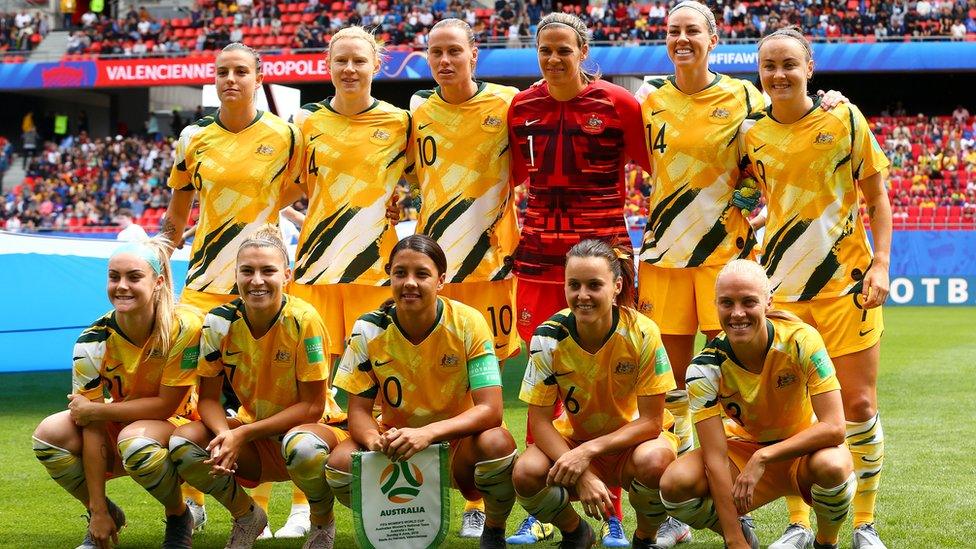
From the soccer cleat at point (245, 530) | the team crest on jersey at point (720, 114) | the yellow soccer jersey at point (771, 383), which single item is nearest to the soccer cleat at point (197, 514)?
the soccer cleat at point (245, 530)

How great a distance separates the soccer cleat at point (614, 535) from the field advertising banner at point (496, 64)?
59.7ft

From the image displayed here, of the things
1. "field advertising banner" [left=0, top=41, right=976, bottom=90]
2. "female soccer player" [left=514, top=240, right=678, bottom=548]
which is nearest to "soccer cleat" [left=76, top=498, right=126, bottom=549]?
Answer: "female soccer player" [left=514, top=240, right=678, bottom=548]

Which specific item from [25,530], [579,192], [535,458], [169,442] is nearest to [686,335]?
[579,192]

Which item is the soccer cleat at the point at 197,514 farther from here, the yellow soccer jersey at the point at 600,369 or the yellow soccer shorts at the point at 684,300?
the yellow soccer shorts at the point at 684,300

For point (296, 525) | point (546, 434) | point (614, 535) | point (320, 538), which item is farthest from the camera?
point (296, 525)

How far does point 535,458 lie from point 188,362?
1.29 meters

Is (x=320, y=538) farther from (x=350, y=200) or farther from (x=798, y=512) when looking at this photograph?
(x=798, y=512)

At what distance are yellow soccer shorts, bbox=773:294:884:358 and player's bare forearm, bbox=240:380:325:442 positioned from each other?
182 cm

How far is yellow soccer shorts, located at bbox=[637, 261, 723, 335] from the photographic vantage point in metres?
4.46

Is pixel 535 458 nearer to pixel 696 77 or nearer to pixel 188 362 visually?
pixel 188 362

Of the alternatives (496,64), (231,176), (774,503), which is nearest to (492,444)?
(231,176)

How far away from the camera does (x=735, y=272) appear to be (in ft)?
12.2

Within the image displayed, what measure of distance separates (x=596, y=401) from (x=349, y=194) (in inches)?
54.4

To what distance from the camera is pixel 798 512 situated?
4.21 m
